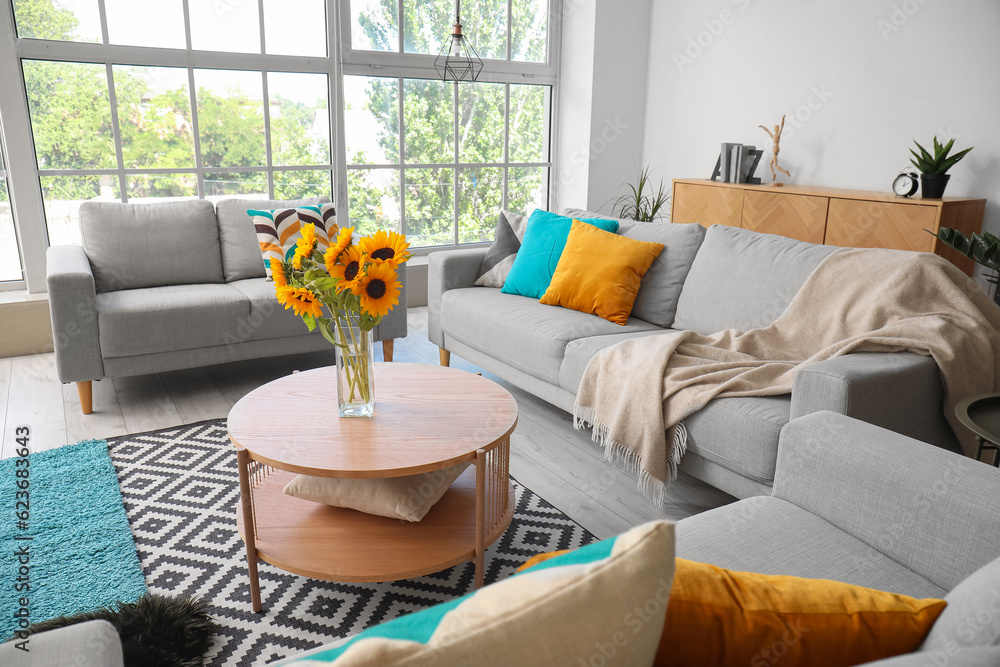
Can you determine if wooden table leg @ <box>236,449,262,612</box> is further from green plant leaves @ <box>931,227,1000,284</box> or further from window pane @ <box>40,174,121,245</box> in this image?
window pane @ <box>40,174,121,245</box>

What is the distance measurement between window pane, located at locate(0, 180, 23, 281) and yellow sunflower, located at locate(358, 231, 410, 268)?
3170mm

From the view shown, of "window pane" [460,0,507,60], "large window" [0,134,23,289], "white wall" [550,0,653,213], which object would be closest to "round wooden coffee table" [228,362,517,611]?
"large window" [0,134,23,289]

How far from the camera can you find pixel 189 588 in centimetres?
188

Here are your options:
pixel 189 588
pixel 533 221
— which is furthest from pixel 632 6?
pixel 189 588

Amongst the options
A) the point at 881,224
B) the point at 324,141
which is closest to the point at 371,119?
the point at 324,141

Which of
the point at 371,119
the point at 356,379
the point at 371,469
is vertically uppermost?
the point at 371,119

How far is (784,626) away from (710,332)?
6.76 feet

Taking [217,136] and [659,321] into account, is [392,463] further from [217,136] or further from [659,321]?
[217,136]

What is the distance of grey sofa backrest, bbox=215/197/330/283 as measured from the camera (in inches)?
144

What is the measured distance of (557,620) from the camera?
58 centimetres

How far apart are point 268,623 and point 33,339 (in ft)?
9.45

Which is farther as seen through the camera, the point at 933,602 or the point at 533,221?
the point at 533,221

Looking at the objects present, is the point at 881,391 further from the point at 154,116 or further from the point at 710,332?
the point at 154,116

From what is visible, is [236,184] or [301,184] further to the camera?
[301,184]
